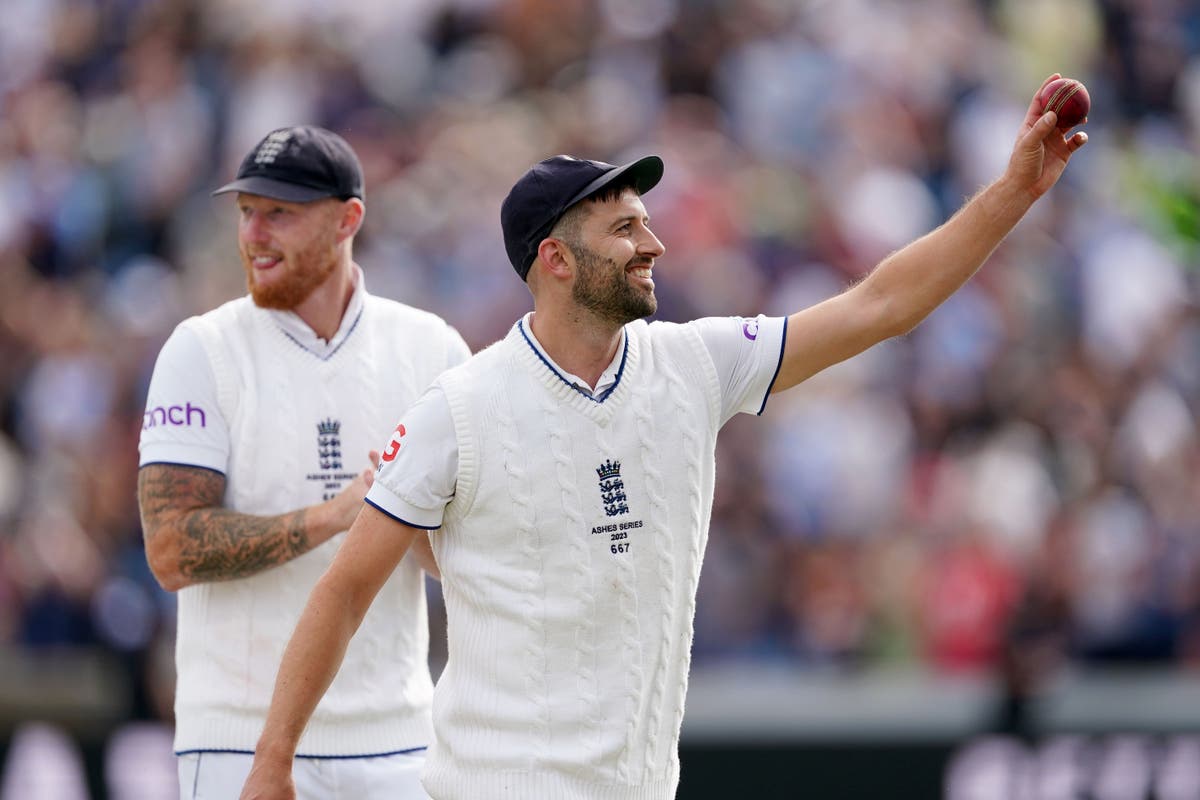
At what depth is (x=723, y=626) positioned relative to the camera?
10.6 meters

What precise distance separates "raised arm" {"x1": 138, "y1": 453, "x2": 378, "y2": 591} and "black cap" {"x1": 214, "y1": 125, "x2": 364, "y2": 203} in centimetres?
78

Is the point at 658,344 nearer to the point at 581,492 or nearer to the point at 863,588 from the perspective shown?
the point at 581,492

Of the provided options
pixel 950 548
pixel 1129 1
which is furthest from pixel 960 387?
pixel 1129 1

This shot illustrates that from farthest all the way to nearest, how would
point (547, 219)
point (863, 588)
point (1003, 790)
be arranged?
1. point (863, 588)
2. point (1003, 790)
3. point (547, 219)

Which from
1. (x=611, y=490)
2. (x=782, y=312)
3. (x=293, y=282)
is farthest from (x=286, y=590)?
(x=782, y=312)

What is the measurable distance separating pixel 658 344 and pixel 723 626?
5630mm

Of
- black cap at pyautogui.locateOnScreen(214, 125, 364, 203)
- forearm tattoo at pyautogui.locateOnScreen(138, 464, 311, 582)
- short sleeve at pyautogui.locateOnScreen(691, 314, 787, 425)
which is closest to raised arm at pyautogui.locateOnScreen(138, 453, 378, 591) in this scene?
forearm tattoo at pyautogui.locateOnScreen(138, 464, 311, 582)

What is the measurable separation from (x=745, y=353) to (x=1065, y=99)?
975mm

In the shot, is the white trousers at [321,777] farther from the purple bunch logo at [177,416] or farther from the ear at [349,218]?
the ear at [349,218]

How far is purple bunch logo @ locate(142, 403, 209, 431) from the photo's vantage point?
5539 mm

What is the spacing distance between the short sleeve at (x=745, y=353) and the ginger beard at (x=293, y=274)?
121 centimetres

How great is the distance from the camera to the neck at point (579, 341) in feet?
16.3

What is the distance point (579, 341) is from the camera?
498 centimetres

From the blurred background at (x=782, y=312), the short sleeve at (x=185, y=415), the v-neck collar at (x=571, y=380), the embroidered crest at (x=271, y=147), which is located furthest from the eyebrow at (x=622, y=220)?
the blurred background at (x=782, y=312)
